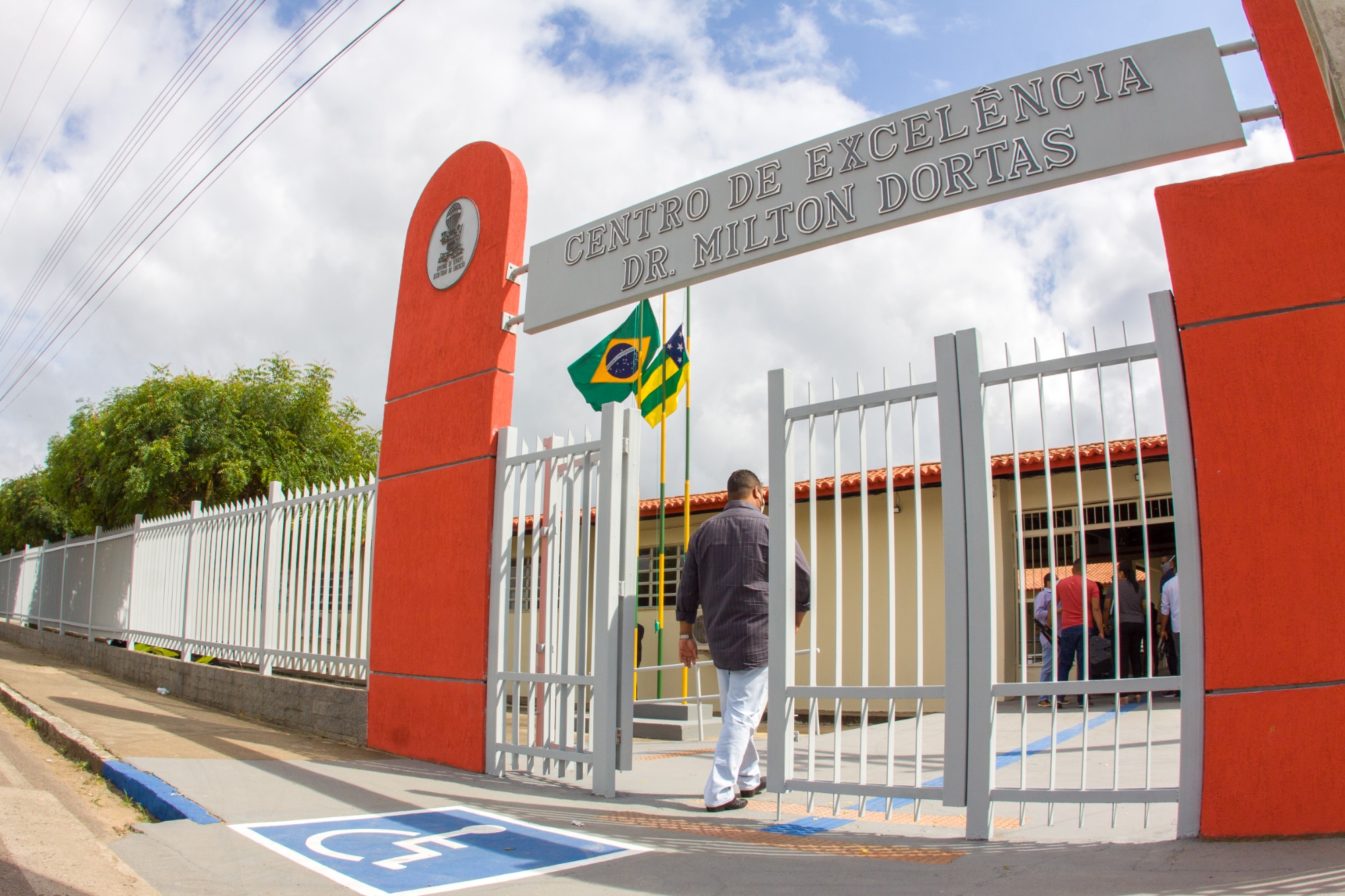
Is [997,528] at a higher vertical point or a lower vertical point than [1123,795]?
higher

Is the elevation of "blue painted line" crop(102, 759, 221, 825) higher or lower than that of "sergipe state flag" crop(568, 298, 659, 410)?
lower

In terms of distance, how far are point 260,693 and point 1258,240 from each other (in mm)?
7969

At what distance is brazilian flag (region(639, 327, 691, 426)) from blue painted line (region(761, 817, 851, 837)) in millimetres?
6209

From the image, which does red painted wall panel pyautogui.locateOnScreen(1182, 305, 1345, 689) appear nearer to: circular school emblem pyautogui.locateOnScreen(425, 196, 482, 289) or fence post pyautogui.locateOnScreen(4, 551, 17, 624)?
circular school emblem pyautogui.locateOnScreen(425, 196, 482, 289)

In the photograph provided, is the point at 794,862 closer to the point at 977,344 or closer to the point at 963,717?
the point at 963,717

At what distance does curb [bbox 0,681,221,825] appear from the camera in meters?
4.30

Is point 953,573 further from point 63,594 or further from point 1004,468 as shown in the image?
point 63,594

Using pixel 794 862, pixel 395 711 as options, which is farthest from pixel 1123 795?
pixel 395 711

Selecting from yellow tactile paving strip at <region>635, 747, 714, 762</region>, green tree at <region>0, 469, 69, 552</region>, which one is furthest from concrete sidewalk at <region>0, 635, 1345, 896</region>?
green tree at <region>0, 469, 69, 552</region>

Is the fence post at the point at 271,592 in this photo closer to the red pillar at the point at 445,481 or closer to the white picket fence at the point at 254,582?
the white picket fence at the point at 254,582

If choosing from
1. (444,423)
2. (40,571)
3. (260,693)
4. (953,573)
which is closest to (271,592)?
(260,693)

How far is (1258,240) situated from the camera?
11.4 feet

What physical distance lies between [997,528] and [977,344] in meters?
6.78

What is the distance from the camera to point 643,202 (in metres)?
5.98
